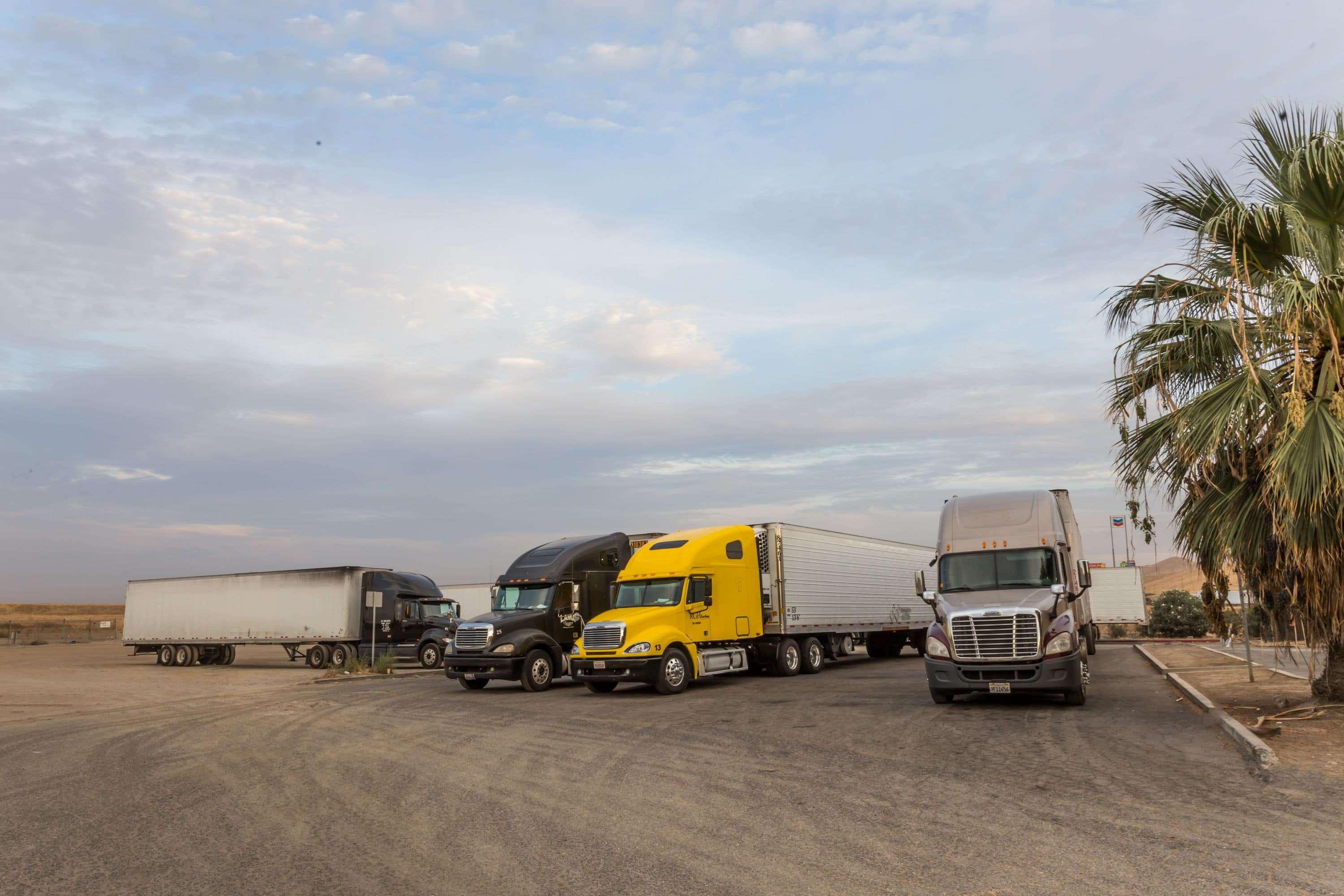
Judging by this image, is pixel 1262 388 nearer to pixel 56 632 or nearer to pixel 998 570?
pixel 998 570

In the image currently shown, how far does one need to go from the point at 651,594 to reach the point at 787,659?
15.4 feet

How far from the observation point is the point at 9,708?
18484mm

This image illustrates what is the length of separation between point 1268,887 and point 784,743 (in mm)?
6340

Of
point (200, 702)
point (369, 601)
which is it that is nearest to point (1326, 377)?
point (200, 702)

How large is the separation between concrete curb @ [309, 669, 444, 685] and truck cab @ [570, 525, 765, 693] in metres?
9.03

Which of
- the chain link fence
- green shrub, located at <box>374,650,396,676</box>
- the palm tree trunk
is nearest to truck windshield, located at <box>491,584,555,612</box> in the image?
green shrub, located at <box>374,650,396,676</box>

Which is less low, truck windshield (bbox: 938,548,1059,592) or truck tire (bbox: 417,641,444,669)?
truck windshield (bbox: 938,548,1059,592)

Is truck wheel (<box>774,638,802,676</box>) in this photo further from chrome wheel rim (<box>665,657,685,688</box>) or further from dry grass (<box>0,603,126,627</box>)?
dry grass (<box>0,603,126,627</box>)

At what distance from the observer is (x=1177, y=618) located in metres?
51.1

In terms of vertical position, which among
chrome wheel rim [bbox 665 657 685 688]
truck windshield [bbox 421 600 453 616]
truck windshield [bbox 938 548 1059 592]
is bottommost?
chrome wheel rim [bbox 665 657 685 688]

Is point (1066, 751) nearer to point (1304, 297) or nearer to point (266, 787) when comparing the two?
point (1304, 297)

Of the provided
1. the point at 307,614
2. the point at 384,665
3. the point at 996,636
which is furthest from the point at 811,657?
the point at 307,614

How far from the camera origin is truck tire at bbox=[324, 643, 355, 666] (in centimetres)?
3148

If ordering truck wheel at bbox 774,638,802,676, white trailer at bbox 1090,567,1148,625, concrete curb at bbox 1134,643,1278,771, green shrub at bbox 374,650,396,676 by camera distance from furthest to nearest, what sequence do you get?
1. white trailer at bbox 1090,567,1148,625
2. green shrub at bbox 374,650,396,676
3. truck wheel at bbox 774,638,802,676
4. concrete curb at bbox 1134,643,1278,771
